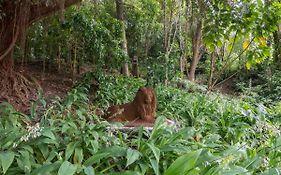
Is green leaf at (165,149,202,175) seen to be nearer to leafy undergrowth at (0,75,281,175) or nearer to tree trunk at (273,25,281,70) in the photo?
leafy undergrowth at (0,75,281,175)

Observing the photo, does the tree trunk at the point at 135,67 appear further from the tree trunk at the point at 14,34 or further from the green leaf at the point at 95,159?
the green leaf at the point at 95,159

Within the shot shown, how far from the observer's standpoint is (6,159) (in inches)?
78.2

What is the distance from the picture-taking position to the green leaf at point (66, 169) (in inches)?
76.0

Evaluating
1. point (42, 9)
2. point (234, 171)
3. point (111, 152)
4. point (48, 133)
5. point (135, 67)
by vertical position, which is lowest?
point (234, 171)

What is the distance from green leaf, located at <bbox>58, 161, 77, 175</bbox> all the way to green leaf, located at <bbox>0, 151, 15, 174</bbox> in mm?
271

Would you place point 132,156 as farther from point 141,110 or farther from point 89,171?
point 141,110

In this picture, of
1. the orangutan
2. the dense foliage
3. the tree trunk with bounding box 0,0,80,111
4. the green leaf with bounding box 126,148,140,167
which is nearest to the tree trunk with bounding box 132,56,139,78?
the dense foliage

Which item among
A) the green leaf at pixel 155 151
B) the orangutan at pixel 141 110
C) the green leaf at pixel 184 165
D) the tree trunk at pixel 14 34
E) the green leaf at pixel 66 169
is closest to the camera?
the green leaf at pixel 66 169

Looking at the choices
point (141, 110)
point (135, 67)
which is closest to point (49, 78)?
point (135, 67)

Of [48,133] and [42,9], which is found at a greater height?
[42,9]

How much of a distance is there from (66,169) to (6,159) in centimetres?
33

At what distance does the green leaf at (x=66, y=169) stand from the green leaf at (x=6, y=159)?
271 millimetres

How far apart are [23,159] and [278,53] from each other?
7963 mm

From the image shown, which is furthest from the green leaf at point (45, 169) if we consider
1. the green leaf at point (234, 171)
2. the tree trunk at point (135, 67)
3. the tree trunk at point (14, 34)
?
the tree trunk at point (135, 67)
